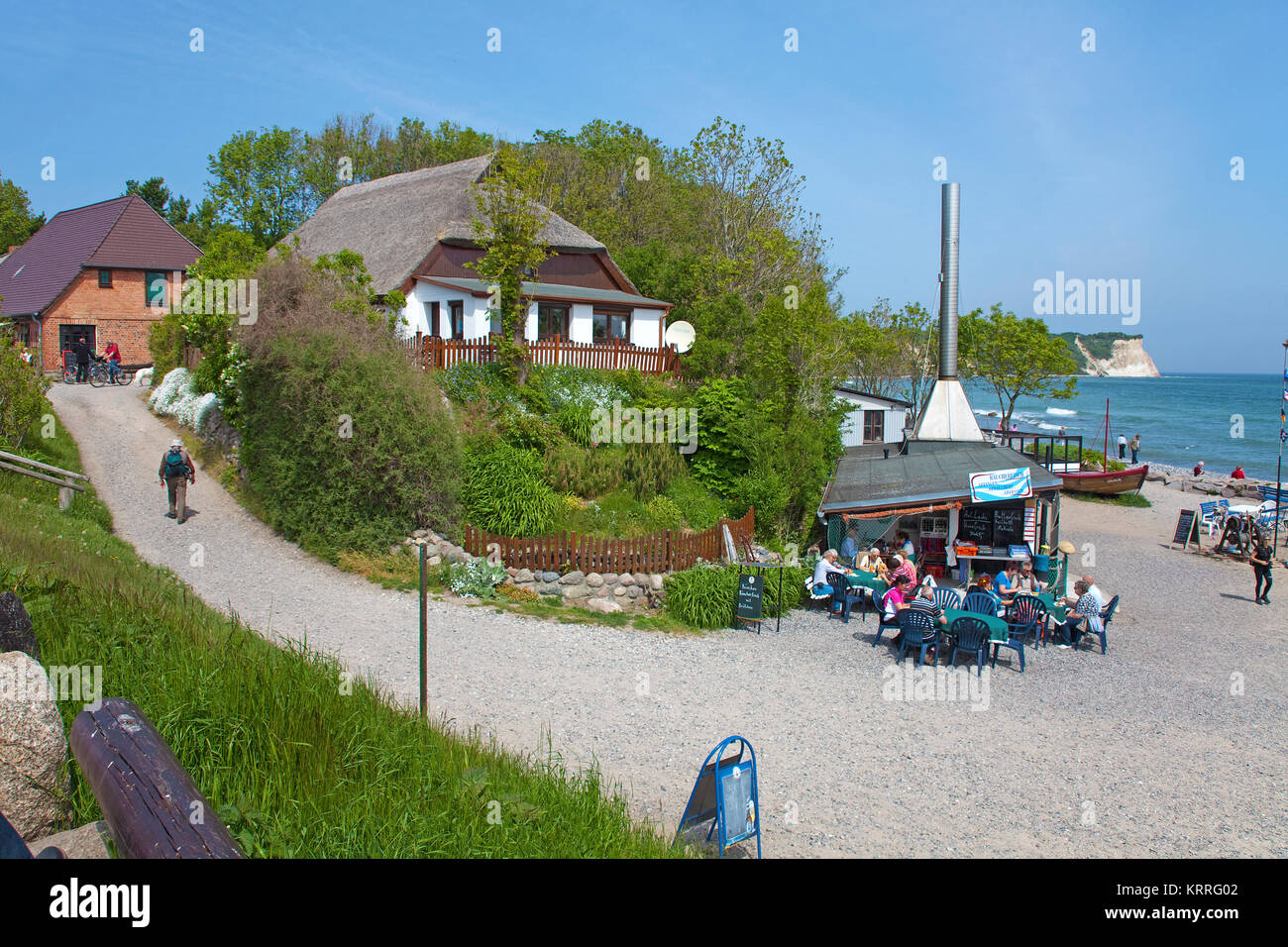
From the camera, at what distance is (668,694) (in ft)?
36.5

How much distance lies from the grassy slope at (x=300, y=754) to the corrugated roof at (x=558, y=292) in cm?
1766

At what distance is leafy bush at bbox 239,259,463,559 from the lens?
15.4m

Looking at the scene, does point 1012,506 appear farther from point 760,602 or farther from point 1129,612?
point 760,602

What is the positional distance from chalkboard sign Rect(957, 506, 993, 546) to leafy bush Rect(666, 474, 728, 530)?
211 inches

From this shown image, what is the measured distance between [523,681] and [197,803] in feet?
21.7

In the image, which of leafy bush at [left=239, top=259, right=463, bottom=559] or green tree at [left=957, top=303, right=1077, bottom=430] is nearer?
leafy bush at [left=239, top=259, right=463, bottom=559]

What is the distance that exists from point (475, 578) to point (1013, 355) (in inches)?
1316

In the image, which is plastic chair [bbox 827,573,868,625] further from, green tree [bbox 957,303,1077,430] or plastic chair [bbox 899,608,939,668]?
green tree [bbox 957,303,1077,430]

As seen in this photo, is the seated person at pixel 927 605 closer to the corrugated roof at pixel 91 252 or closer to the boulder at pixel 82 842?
the boulder at pixel 82 842

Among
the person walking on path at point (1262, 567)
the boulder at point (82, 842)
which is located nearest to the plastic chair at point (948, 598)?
the person walking on path at point (1262, 567)

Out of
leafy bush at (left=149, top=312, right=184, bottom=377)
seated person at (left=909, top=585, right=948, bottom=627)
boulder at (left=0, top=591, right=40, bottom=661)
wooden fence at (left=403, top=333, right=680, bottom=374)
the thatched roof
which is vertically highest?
the thatched roof

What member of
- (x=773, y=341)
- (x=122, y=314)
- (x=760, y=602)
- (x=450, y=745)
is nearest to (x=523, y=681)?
(x=450, y=745)

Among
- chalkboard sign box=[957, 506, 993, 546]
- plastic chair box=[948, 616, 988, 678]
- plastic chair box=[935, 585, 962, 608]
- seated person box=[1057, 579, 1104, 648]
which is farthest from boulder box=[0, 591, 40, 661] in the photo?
chalkboard sign box=[957, 506, 993, 546]

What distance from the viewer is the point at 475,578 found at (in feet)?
48.6
